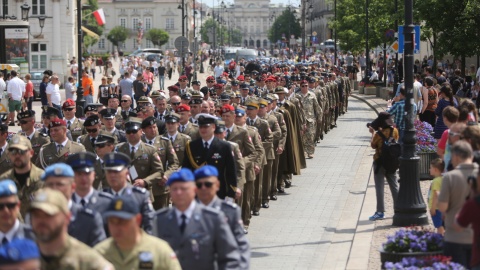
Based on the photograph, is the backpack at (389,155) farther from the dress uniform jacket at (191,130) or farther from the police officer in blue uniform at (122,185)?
the police officer in blue uniform at (122,185)

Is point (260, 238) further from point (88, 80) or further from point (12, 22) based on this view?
point (12, 22)

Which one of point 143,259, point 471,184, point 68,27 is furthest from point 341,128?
point 68,27

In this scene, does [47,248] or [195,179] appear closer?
[47,248]

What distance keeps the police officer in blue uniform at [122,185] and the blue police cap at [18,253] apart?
12.3ft

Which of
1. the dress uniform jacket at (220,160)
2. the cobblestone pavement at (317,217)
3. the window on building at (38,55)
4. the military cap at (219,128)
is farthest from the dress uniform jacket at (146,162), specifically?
the window on building at (38,55)

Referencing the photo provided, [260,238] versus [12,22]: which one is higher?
[12,22]

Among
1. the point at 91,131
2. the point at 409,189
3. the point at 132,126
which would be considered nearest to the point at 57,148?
the point at 132,126

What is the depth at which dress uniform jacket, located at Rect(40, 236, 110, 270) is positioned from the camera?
6.73 metres

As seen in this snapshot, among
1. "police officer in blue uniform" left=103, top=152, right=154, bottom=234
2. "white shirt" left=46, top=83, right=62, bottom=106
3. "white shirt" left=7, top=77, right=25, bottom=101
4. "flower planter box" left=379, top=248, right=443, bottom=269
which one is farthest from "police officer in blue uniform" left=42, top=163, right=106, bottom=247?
"white shirt" left=7, top=77, right=25, bottom=101

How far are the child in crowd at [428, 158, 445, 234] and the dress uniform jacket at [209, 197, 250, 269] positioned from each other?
3.34 m

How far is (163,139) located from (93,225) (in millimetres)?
5174

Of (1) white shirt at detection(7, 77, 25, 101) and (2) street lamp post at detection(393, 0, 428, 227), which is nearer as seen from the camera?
(2) street lamp post at detection(393, 0, 428, 227)

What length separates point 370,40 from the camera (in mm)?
55281

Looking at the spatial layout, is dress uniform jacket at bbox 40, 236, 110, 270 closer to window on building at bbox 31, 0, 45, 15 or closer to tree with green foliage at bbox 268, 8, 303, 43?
window on building at bbox 31, 0, 45, 15
